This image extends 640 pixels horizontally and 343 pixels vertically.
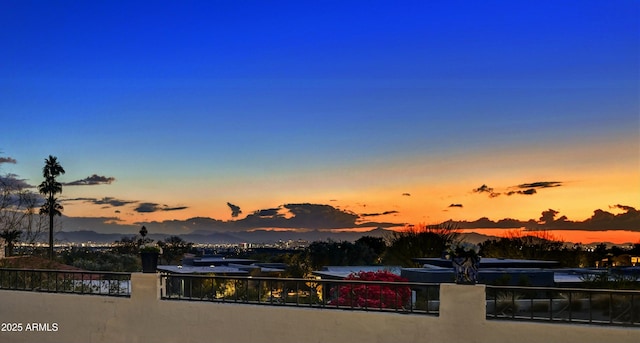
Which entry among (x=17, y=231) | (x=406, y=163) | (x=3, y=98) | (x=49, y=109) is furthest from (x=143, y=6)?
(x=17, y=231)

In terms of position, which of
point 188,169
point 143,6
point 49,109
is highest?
point 143,6

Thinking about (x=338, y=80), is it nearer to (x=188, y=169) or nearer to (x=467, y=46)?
(x=467, y=46)

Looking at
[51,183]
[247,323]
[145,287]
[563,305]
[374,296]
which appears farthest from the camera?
[51,183]

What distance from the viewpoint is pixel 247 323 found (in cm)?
1083

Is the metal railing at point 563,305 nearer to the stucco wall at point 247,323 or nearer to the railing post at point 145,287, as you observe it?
the stucco wall at point 247,323

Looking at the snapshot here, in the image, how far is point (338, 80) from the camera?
70.9 ft

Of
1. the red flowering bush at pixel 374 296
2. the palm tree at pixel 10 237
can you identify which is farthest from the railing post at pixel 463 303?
the palm tree at pixel 10 237

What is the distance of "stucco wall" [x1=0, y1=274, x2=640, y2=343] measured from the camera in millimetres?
8992

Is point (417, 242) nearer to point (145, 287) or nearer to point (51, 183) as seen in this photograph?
point (145, 287)

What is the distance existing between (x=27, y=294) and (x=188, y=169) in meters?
15.9

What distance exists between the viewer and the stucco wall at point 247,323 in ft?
29.5

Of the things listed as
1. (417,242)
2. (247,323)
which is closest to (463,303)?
(247,323)

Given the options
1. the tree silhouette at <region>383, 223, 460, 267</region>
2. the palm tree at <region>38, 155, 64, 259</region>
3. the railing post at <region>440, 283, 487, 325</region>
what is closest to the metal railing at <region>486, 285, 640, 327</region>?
the railing post at <region>440, 283, 487, 325</region>

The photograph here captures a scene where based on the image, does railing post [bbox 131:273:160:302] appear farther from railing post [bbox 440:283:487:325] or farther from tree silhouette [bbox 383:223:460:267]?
tree silhouette [bbox 383:223:460:267]
